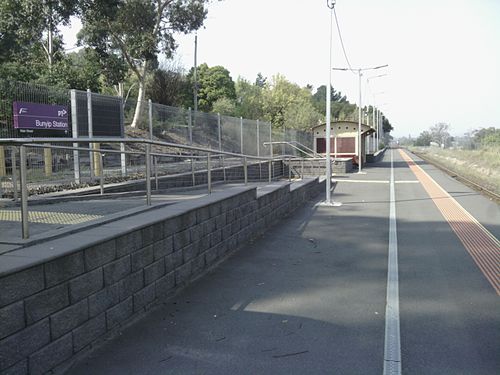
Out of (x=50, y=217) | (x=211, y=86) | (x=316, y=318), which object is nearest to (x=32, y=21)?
(x=50, y=217)

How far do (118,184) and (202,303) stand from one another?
4.47 metres

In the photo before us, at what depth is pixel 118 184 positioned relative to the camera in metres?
8.92

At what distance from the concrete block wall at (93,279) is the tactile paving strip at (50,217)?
662 mm

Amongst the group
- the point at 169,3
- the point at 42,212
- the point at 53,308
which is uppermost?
the point at 169,3

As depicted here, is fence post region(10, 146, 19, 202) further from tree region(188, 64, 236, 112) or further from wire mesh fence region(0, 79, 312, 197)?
tree region(188, 64, 236, 112)

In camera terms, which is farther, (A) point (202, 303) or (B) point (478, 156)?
(B) point (478, 156)

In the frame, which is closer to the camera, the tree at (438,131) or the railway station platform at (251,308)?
the railway station platform at (251,308)

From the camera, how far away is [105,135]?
12656 millimetres

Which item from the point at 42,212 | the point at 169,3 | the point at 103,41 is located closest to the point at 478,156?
the point at 169,3

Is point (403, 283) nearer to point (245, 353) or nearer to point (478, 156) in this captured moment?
point (245, 353)

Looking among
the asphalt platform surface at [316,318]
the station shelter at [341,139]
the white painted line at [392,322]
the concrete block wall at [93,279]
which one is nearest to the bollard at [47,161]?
the concrete block wall at [93,279]

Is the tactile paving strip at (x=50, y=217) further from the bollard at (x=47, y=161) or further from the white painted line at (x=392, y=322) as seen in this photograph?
the white painted line at (x=392, y=322)

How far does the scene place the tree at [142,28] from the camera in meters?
26.6

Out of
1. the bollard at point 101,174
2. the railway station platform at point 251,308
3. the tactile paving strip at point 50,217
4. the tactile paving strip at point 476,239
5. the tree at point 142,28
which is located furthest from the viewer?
the tree at point 142,28
